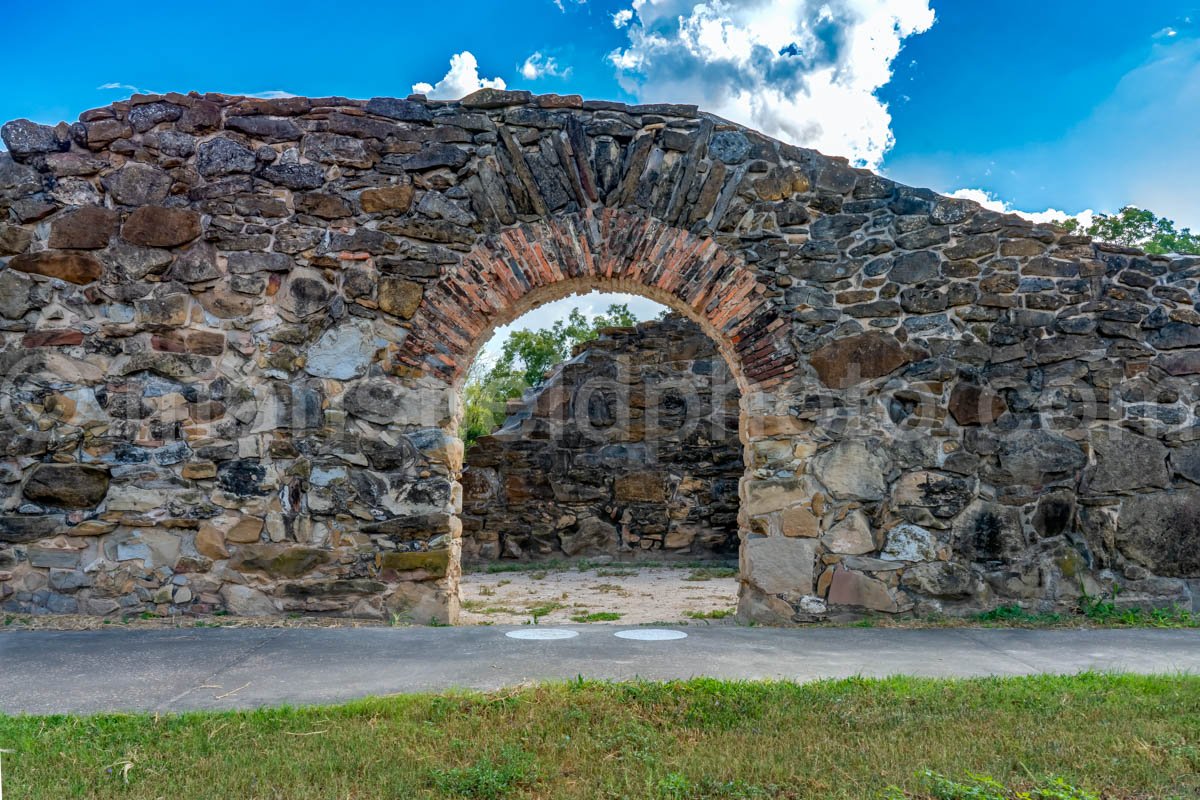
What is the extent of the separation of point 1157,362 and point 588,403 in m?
6.58

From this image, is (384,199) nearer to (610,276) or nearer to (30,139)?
(610,276)

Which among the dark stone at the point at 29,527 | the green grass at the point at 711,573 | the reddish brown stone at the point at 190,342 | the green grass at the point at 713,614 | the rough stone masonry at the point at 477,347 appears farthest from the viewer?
the green grass at the point at 711,573

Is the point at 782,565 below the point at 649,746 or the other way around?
the other way around

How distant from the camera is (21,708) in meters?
3.37

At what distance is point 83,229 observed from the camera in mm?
5551

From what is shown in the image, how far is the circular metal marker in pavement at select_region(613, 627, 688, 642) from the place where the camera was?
4.90m

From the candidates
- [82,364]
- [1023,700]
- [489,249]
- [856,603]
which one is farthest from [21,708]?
[856,603]

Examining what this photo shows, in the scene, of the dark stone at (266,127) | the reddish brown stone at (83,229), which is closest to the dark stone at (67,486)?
the reddish brown stone at (83,229)

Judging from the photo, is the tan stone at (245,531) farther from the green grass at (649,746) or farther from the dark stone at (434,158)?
the dark stone at (434,158)

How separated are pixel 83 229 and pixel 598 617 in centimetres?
454

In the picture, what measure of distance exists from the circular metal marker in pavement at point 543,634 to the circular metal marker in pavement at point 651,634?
0.31 meters

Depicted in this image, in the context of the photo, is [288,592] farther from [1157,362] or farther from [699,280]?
[1157,362]

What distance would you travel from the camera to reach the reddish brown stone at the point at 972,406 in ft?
18.9

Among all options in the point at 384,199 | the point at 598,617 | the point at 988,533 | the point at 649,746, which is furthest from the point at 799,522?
the point at 384,199
